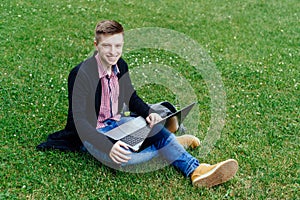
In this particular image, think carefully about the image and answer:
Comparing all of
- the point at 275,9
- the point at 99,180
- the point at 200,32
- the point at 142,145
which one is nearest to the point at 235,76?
the point at 200,32

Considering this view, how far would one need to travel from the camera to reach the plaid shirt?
3.68 meters

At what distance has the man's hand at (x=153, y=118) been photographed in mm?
3797

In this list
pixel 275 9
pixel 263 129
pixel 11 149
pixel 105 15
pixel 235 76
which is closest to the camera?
pixel 11 149

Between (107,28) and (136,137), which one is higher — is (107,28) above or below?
above

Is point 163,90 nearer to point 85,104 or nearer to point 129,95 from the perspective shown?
point 129,95

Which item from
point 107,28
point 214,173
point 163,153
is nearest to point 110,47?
point 107,28

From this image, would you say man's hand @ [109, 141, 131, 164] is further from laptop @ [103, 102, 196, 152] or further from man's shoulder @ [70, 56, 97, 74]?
man's shoulder @ [70, 56, 97, 74]

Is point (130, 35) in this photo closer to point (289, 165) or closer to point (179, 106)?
point (179, 106)

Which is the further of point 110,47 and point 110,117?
point 110,117

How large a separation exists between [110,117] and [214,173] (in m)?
1.01

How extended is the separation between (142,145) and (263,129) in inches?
55.7

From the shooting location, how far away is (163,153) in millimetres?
3789

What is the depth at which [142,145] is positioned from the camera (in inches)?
148

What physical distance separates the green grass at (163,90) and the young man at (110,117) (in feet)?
0.43
